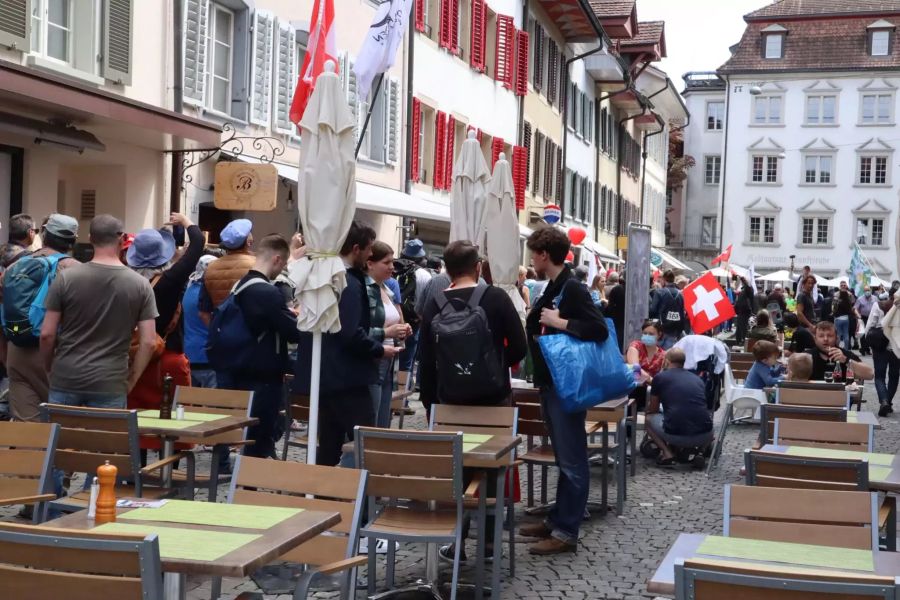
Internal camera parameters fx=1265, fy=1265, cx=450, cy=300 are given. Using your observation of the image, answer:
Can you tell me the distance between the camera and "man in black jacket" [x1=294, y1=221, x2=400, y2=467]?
285 inches

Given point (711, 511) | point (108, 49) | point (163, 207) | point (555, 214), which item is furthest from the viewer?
point (555, 214)

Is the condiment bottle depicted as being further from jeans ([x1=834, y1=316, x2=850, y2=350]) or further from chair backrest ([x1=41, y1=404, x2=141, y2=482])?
jeans ([x1=834, y1=316, x2=850, y2=350])

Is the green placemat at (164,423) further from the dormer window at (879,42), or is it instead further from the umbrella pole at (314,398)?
the dormer window at (879,42)

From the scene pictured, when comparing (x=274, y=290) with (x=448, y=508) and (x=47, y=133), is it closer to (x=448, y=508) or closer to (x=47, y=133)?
(x=448, y=508)

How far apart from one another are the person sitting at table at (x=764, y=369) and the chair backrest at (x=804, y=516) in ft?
27.9

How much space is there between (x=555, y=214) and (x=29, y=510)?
755 inches

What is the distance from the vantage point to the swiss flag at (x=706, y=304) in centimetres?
1524

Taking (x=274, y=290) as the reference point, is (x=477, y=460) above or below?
below

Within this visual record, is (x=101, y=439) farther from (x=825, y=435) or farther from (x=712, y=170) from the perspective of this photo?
(x=712, y=170)

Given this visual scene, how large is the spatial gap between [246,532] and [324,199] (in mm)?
3278

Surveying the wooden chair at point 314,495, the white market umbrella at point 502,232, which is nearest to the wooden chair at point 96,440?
the wooden chair at point 314,495

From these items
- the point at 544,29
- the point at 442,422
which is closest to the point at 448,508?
the point at 442,422

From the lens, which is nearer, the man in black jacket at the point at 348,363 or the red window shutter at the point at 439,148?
the man in black jacket at the point at 348,363

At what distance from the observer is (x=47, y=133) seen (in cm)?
1210
